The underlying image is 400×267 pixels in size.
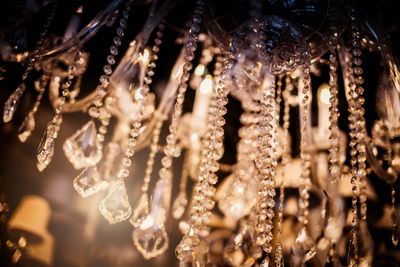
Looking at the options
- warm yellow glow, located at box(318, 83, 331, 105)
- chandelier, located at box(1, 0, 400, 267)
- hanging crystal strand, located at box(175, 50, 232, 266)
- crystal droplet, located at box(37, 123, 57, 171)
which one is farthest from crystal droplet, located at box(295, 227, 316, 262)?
warm yellow glow, located at box(318, 83, 331, 105)

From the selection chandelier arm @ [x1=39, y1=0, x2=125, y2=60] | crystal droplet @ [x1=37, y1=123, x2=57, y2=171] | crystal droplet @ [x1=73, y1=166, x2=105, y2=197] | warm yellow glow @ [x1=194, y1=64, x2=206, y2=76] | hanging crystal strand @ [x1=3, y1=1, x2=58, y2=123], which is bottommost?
crystal droplet @ [x1=73, y1=166, x2=105, y2=197]

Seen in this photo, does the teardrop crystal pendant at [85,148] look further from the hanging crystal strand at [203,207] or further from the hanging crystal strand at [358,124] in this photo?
the hanging crystal strand at [358,124]

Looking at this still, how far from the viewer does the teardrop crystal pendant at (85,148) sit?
0.92 m

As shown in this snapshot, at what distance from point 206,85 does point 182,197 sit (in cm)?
59

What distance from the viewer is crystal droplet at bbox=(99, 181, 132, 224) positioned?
33.3 inches

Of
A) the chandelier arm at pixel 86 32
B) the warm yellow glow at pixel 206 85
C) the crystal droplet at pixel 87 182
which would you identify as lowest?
the crystal droplet at pixel 87 182

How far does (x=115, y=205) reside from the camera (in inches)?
33.4

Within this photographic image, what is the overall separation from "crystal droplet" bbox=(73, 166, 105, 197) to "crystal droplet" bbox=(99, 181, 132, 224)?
44 millimetres

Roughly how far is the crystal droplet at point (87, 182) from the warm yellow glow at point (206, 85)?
2.64ft

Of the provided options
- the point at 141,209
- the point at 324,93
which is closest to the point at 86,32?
the point at 141,209

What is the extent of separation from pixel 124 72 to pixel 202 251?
0.64m

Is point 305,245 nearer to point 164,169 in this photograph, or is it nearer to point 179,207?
point 164,169

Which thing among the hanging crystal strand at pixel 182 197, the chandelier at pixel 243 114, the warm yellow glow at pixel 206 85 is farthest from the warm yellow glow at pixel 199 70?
the hanging crystal strand at pixel 182 197

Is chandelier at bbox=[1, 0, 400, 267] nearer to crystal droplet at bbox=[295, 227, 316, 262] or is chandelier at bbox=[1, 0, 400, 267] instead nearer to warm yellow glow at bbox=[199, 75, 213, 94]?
crystal droplet at bbox=[295, 227, 316, 262]
